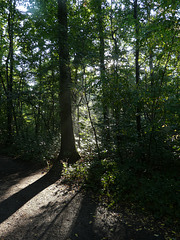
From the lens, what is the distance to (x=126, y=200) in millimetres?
4543

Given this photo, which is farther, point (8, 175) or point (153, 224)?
point (8, 175)

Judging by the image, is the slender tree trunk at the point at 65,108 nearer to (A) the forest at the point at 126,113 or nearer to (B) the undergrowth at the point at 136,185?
(A) the forest at the point at 126,113

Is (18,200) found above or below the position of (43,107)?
below

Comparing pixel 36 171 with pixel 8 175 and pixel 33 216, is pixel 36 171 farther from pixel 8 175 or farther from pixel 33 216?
pixel 33 216

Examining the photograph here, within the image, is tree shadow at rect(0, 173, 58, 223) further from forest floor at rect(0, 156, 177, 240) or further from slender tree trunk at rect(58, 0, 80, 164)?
slender tree trunk at rect(58, 0, 80, 164)

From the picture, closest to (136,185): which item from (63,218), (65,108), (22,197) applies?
(63,218)

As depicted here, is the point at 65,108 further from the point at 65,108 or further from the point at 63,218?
the point at 63,218

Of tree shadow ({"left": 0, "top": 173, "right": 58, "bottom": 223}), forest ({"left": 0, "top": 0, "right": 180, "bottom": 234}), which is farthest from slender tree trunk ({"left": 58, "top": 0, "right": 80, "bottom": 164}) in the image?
tree shadow ({"left": 0, "top": 173, "right": 58, "bottom": 223})

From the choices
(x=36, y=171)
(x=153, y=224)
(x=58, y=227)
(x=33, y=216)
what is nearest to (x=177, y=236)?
(x=153, y=224)

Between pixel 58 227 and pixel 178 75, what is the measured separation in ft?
17.0

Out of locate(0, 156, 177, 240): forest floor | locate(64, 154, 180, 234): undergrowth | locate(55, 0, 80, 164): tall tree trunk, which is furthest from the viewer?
locate(55, 0, 80, 164): tall tree trunk

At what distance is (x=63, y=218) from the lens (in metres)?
3.94

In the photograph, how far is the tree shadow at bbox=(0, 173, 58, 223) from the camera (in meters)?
4.15

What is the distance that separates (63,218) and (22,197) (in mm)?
1884
